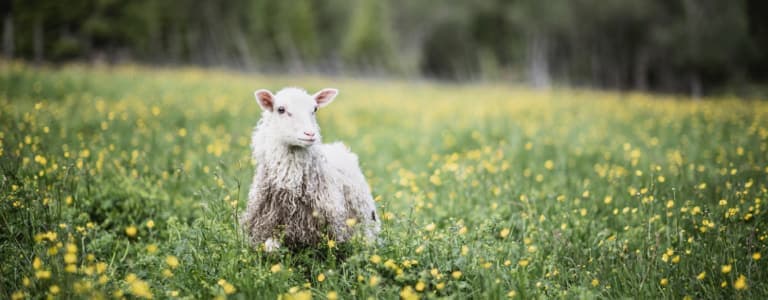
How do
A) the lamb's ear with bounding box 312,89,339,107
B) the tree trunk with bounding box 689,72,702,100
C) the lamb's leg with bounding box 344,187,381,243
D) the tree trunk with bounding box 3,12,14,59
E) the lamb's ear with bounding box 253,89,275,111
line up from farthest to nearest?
the tree trunk with bounding box 689,72,702,100
the tree trunk with bounding box 3,12,14,59
the lamb's ear with bounding box 312,89,339,107
the lamb's leg with bounding box 344,187,381,243
the lamb's ear with bounding box 253,89,275,111

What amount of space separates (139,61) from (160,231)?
39.7 m

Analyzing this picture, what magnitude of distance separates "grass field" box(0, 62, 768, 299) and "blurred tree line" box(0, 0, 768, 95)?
20071 millimetres

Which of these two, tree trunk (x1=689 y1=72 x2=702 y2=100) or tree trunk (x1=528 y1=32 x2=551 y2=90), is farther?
tree trunk (x1=528 y1=32 x2=551 y2=90)

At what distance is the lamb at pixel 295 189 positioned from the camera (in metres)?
3.71

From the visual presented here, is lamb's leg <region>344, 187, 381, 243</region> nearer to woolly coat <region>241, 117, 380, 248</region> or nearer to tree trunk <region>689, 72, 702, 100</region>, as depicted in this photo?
woolly coat <region>241, 117, 380, 248</region>

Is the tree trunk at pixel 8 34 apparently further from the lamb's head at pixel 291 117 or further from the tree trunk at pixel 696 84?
the tree trunk at pixel 696 84

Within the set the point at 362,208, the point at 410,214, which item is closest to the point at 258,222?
the point at 362,208

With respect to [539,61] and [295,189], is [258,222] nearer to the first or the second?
[295,189]

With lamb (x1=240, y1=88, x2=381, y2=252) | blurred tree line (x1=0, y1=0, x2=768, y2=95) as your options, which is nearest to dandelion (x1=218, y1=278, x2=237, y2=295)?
lamb (x1=240, y1=88, x2=381, y2=252)

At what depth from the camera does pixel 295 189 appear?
3.76 m

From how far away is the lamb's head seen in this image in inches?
143

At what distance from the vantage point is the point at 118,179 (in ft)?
17.4

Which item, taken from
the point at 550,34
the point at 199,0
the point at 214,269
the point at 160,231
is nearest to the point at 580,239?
the point at 214,269

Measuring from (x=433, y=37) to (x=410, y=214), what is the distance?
153 ft
